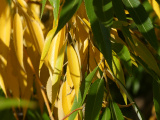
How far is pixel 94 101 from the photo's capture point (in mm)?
745

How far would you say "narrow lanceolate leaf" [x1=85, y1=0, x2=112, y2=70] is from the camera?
629mm

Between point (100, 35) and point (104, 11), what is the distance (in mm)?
43

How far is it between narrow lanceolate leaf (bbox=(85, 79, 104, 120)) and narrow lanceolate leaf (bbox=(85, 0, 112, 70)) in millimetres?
142

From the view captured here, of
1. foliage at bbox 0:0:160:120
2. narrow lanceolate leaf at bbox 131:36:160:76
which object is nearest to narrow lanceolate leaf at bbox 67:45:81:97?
foliage at bbox 0:0:160:120

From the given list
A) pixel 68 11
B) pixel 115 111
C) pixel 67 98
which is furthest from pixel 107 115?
pixel 68 11

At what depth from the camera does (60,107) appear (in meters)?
0.88

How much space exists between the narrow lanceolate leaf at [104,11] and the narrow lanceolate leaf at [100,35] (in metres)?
0.01

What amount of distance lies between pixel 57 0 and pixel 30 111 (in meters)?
0.78

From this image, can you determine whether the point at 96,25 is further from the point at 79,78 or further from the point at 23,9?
the point at 23,9

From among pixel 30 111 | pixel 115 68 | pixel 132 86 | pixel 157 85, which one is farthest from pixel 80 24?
pixel 132 86

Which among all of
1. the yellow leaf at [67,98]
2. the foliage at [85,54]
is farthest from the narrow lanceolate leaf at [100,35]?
the yellow leaf at [67,98]

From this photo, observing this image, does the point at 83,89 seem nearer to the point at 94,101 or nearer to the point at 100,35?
the point at 94,101

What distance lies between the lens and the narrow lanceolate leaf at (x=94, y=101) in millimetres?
737

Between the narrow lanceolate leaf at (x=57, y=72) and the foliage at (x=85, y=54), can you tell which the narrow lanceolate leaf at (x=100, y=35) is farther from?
the narrow lanceolate leaf at (x=57, y=72)
